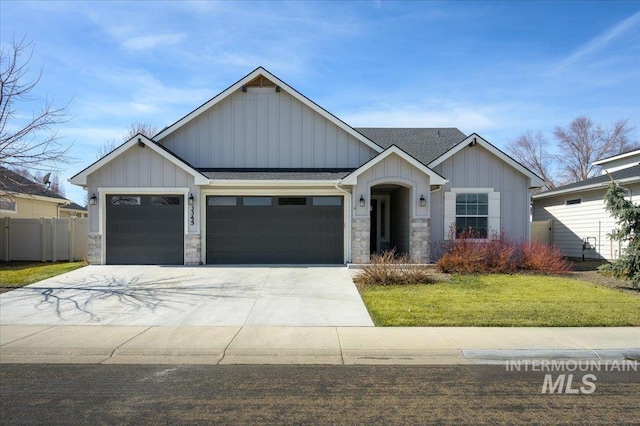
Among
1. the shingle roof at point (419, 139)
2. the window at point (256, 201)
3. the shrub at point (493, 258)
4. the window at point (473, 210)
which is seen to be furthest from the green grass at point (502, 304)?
the shingle roof at point (419, 139)

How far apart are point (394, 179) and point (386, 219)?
4390 millimetres

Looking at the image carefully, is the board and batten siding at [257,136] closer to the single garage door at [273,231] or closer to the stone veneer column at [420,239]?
the single garage door at [273,231]

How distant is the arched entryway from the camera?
17984 mm

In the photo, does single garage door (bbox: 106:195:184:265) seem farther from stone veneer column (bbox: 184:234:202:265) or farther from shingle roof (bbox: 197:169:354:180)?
shingle roof (bbox: 197:169:354:180)

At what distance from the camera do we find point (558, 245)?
2281cm

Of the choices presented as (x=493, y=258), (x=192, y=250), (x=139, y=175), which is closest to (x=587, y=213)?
(x=493, y=258)

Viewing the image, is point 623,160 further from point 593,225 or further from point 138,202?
point 138,202

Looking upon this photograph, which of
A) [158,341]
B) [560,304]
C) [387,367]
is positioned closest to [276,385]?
A: [387,367]

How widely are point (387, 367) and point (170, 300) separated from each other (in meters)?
6.38

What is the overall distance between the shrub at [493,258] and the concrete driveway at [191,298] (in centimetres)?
358

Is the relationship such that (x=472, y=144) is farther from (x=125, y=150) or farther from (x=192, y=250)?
(x=125, y=150)

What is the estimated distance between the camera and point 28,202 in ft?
78.0

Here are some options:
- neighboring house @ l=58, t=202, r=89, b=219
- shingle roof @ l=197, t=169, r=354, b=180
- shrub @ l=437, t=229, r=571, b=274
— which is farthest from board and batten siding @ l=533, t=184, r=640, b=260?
neighboring house @ l=58, t=202, r=89, b=219

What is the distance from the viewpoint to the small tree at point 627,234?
11797mm
